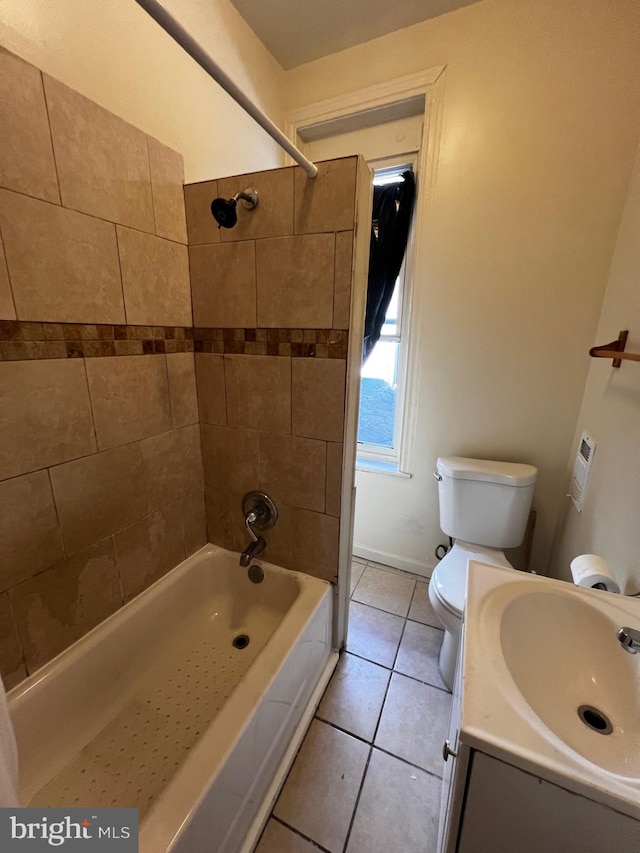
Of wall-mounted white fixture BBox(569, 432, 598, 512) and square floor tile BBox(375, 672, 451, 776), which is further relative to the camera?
wall-mounted white fixture BBox(569, 432, 598, 512)

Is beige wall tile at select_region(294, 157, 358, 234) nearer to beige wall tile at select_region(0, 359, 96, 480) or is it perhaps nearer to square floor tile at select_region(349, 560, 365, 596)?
beige wall tile at select_region(0, 359, 96, 480)

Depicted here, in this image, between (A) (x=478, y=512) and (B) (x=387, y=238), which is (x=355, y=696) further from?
(B) (x=387, y=238)

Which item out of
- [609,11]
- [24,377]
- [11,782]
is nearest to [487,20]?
[609,11]

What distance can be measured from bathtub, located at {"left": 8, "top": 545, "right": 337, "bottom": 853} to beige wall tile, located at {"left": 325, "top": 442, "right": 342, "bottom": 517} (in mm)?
350

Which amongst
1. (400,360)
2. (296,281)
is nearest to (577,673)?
(296,281)

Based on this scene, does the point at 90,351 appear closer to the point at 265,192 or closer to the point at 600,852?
the point at 265,192

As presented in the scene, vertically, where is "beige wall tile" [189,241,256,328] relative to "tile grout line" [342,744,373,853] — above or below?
above

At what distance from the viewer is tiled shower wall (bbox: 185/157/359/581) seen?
113 centimetres

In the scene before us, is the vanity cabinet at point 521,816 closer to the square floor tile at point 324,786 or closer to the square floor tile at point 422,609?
the square floor tile at point 324,786

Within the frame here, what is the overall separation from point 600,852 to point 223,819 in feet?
2.65

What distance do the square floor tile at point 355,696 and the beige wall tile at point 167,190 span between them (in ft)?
6.32

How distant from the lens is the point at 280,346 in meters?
1.27

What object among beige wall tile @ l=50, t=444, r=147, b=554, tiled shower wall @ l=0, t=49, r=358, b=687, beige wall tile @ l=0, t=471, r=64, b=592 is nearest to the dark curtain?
tiled shower wall @ l=0, t=49, r=358, b=687

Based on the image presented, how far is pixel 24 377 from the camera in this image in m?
0.91
